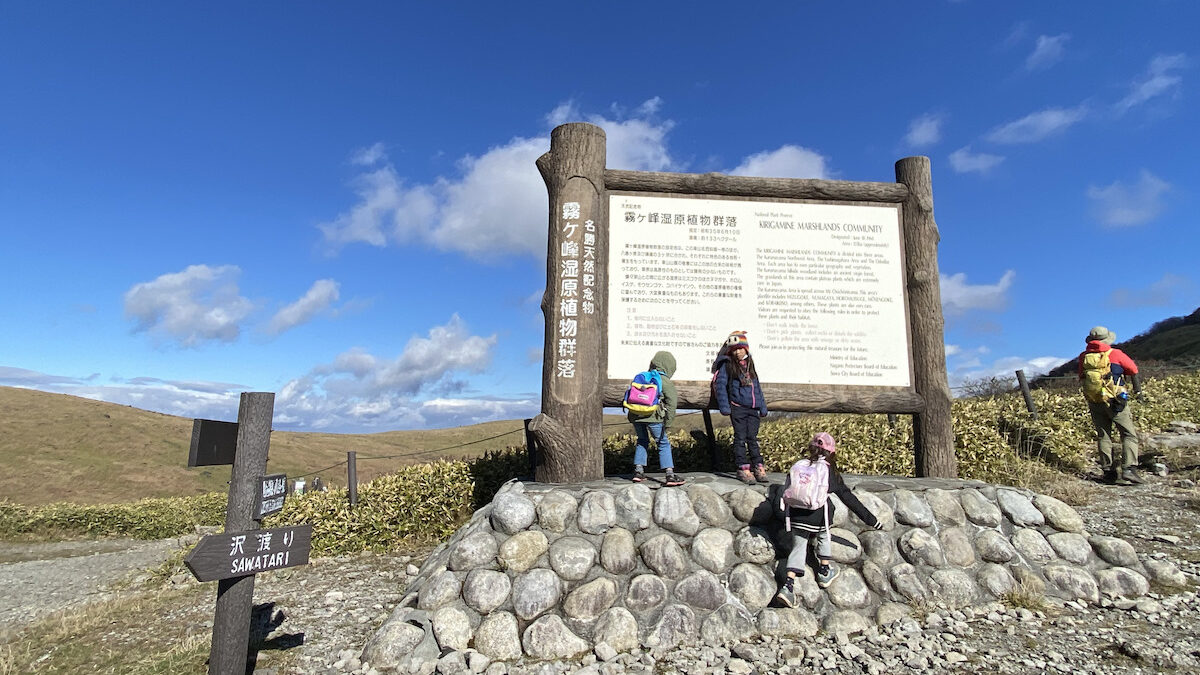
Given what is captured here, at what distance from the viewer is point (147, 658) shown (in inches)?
195

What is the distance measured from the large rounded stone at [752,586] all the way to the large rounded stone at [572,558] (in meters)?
1.38

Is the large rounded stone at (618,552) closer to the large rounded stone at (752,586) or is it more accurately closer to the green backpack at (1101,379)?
the large rounded stone at (752,586)

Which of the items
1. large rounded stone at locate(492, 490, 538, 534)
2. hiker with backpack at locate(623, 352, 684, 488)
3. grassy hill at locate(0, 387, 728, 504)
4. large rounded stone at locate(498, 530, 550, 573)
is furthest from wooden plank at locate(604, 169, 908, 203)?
grassy hill at locate(0, 387, 728, 504)

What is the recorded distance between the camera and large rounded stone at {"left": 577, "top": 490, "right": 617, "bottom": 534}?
225 inches

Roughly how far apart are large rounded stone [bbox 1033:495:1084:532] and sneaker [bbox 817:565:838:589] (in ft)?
9.06

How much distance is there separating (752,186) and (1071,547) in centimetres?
529

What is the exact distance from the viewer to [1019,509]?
6.25 meters

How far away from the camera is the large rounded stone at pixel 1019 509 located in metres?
6.18

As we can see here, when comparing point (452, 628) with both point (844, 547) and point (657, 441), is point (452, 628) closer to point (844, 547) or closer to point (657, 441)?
point (657, 441)

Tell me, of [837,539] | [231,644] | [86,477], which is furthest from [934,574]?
[86,477]

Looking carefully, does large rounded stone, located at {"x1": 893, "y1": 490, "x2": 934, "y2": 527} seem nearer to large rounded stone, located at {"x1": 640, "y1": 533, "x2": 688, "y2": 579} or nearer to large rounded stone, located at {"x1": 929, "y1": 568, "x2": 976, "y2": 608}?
large rounded stone, located at {"x1": 929, "y1": 568, "x2": 976, "y2": 608}

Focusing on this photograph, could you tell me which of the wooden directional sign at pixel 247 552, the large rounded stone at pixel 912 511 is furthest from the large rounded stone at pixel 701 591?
the wooden directional sign at pixel 247 552

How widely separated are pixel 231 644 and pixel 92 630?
2.93 metres

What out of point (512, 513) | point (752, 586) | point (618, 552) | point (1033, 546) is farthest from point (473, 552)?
point (1033, 546)
